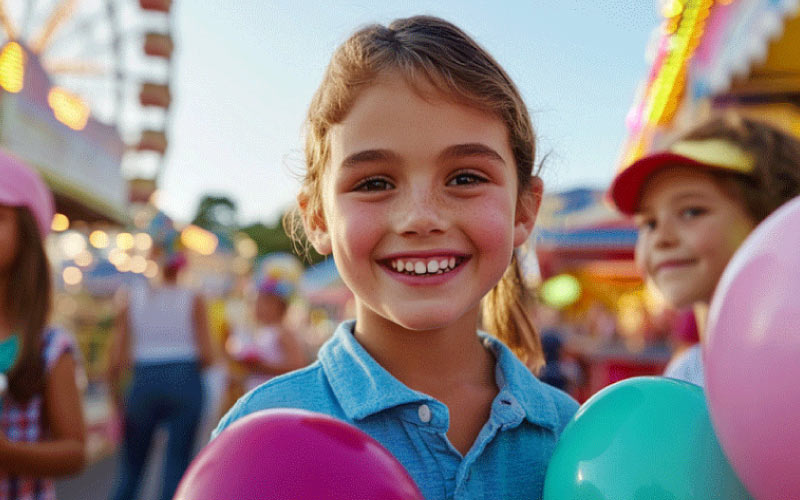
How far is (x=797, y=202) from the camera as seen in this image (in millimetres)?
724

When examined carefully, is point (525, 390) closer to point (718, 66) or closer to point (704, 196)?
point (704, 196)

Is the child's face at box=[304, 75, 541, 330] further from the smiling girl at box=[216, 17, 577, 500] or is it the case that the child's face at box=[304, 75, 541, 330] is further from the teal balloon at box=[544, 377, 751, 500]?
the teal balloon at box=[544, 377, 751, 500]

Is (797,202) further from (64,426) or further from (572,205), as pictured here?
(572,205)

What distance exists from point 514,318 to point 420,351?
488 millimetres

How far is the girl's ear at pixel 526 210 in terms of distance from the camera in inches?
52.2

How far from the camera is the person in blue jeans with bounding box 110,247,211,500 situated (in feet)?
11.4

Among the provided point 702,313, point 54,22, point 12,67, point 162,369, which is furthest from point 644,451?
point 54,22

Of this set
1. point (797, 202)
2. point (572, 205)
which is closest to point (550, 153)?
point (797, 202)

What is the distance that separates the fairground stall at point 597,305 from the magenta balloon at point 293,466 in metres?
5.56

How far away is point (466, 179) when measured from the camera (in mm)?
1129

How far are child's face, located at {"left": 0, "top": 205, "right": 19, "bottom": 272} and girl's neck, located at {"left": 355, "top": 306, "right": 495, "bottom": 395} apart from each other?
115 centimetres

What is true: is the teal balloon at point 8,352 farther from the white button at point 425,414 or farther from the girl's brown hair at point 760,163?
the girl's brown hair at point 760,163

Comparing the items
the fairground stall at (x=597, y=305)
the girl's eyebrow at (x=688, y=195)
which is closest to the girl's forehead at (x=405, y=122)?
the girl's eyebrow at (x=688, y=195)

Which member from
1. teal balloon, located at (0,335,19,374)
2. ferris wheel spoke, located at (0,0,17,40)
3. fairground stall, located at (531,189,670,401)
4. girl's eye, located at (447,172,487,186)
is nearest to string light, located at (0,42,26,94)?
ferris wheel spoke, located at (0,0,17,40)
